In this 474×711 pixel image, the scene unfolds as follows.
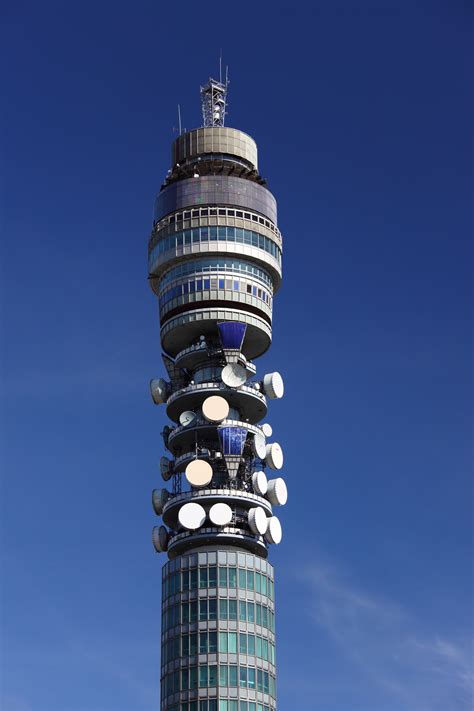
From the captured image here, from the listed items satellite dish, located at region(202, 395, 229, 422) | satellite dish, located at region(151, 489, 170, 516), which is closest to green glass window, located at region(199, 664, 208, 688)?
satellite dish, located at region(151, 489, 170, 516)

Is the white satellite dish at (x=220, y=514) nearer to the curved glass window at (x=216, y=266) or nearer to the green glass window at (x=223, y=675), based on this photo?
the green glass window at (x=223, y=675)

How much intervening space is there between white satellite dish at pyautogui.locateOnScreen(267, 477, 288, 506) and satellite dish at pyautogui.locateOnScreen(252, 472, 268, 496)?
1723 mm

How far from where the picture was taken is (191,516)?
180625mm

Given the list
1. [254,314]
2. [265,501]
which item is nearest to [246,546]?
[265,501]

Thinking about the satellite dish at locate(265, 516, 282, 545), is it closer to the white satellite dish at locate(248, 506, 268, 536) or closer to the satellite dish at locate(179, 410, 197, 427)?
the white satellite dish at locate(248, 506, 268, 536)

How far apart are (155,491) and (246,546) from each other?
17091 mm

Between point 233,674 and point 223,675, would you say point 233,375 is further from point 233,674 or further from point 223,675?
point 223,675

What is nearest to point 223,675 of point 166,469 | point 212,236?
point 166,469

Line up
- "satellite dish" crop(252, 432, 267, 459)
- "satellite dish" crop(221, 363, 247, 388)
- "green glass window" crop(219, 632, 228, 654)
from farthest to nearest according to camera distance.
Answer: "satellite dish" crop(252, 432, 267, 459), "satellite dish" crop(221, 363, 247, 388), "green glass window" crop(219, 632, 228, 654)

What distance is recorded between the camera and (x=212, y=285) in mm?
193125

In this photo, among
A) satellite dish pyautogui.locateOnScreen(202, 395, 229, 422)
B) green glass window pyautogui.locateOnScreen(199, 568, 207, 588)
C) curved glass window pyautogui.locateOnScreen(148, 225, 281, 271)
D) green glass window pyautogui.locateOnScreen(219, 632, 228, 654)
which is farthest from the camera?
curved glass window pyautogui.locateOnScreen(148, 225, 281, 271)

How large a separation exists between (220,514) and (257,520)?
18.7ft

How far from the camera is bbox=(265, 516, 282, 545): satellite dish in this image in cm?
18450

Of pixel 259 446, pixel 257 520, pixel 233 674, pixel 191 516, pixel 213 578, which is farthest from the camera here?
pixel 259 446
